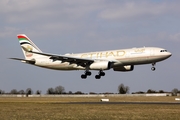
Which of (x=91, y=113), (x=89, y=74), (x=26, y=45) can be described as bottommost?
(x=91, y=113)

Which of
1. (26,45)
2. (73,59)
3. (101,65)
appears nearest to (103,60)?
(101,65)

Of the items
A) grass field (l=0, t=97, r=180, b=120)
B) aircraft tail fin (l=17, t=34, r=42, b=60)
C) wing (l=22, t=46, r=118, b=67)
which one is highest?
aircraft tail fin (l=17, t=34, r=42, b=60)

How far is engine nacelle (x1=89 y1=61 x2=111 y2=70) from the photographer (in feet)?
212

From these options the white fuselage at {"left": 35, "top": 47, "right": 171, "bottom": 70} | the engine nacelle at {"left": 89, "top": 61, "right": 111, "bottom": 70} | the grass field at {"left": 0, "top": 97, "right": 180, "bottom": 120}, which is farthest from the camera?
the engine nacelle at {"left": 89, "top": 61, "right": 111, "bottom": 70}

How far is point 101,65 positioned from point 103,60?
1.31 m

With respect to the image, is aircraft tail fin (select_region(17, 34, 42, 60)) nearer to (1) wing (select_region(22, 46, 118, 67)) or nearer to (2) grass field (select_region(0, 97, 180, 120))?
(1) wing (select_region(22, 46, 118, 67))

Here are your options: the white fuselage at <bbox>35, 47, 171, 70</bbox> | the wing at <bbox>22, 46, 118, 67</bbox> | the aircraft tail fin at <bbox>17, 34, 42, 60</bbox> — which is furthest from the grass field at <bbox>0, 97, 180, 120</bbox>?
the aircraft tail fin at <bbox>17, 34, 42, 60</bbox>

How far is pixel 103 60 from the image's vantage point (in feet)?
217

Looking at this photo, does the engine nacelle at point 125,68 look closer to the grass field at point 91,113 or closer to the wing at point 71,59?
the wing at point 71,59

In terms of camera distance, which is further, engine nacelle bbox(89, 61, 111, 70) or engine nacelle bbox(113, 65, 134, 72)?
engine nacelle bbox(113, 65, 134, 72)

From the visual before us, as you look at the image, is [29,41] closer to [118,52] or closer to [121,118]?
[118,52]

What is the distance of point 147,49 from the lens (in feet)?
204

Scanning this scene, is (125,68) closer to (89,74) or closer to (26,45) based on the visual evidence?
(89,74)

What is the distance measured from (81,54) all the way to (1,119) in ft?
141
